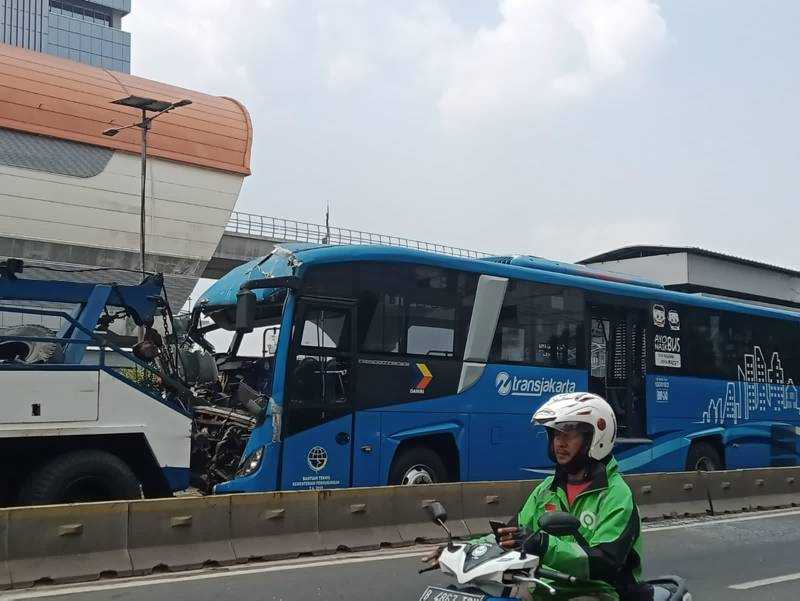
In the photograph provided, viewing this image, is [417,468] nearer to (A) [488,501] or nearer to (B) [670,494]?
(A) [488,501]

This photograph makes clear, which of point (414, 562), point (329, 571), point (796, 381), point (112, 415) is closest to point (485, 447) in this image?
point (414, 562)

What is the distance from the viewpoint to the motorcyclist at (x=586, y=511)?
11.4 feet

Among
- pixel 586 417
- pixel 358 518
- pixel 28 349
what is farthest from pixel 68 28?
pixel 586 417

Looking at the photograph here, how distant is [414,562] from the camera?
923 centimetres

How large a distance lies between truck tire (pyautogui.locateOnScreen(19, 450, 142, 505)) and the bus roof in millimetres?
2857

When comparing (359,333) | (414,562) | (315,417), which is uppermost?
(359,333)

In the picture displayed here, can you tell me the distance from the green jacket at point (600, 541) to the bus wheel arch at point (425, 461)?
758 cm

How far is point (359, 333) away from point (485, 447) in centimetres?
255

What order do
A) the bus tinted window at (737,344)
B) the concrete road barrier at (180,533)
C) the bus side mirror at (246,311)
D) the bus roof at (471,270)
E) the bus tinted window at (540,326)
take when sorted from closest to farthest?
the concrete road barrier at (180,533)
the bus side mirror at (246,311)
the bus roof at (471,270)
the bus tinted window at (540,326)
the bus tinted window at (737,344)

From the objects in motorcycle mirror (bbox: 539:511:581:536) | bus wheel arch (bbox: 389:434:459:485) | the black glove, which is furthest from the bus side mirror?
motorcycle mirror (bbox: 539:511:581:536)

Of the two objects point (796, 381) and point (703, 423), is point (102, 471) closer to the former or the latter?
point (703, 423)

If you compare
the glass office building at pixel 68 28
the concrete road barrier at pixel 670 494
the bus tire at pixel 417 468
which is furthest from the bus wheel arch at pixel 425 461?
the glass office building at pixel 68 28

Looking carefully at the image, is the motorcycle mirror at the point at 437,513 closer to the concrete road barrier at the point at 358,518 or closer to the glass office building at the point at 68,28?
the concrete road barrier at the point at 358,518

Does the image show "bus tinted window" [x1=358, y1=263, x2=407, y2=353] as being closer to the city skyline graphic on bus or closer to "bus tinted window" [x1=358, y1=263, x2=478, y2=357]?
"bus tinted window" [x1=358, y1=263, x2=478, y2=357]
